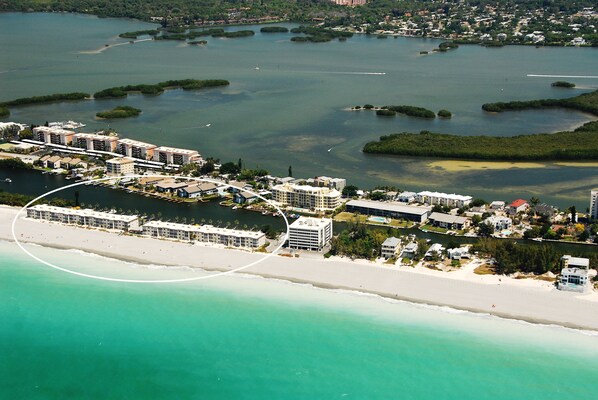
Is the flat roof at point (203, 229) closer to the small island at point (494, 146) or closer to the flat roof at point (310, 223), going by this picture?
the flat roof at point (310, 223)

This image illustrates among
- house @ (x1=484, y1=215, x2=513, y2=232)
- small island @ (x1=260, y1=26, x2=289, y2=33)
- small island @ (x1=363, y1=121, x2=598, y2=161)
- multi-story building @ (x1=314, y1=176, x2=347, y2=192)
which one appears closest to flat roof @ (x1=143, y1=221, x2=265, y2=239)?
multi-story building @ (x1=314, y1=176, x2=347, y2=192)

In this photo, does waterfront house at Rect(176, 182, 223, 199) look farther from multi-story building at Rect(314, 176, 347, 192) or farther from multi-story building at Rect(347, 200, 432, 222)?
multi-story building at Rect(347, 200, 432, 222)

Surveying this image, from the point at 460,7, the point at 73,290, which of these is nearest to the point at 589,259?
the point at 73,290

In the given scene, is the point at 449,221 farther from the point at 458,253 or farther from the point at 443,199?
the point at 458,253

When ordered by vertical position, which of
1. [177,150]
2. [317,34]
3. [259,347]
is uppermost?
[317,34]

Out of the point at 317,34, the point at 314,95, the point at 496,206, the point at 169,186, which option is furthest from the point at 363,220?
the point at 317,34

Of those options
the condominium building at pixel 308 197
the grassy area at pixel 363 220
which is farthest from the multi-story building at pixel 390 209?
the condominium building at pixel 308 197
